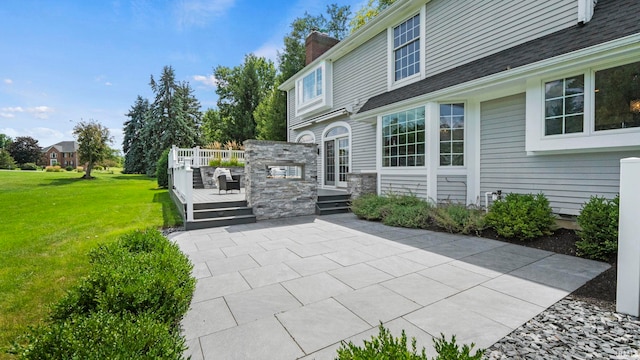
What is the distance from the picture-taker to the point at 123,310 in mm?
1923

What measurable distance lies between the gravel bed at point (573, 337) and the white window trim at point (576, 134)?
3.40 meters

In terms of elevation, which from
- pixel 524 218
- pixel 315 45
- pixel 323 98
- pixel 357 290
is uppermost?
pixel 315 45

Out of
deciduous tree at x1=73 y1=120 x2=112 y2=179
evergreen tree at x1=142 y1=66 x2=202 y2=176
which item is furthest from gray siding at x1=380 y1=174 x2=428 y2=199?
evergreen tree at x1=142 y1=66 x2=202 y2=176

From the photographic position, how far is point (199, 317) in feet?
8.41

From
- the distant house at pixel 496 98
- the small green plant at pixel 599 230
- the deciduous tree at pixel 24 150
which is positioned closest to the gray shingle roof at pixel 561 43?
the distant house at pixel 496 98

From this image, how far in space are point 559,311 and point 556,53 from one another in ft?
15.1

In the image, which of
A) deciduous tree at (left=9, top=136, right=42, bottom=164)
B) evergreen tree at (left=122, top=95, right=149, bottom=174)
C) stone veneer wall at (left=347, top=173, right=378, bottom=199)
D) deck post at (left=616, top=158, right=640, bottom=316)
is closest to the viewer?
deck post at (left=616, top=158, right=640, bottom=316)

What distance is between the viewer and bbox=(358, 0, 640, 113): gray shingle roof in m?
4.38

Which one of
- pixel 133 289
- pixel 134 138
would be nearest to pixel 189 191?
pixel 133 289

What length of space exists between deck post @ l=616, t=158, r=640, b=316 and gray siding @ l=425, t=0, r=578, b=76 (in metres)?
4.60

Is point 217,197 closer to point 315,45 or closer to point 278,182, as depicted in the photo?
point 278,182

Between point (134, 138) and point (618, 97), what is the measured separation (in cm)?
4017

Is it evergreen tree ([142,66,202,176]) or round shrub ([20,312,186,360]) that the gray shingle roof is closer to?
round shrub ([20,312,186,360])

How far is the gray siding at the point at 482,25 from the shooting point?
222 inches
